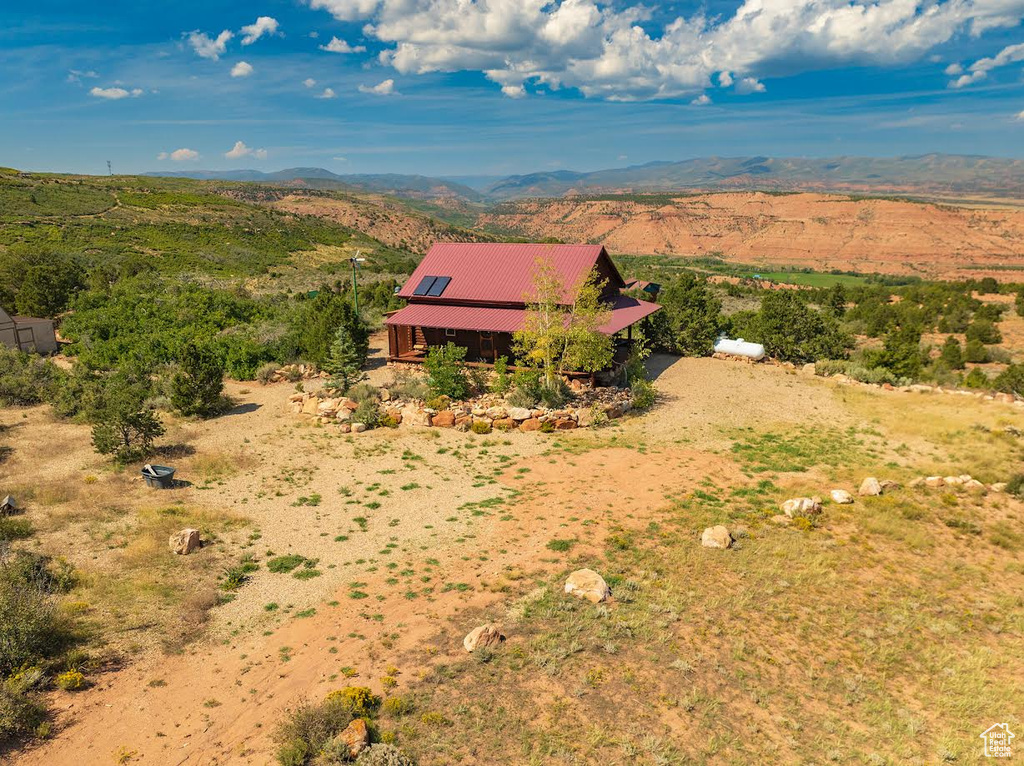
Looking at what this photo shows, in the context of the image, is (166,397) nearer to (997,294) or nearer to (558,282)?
(558,282)

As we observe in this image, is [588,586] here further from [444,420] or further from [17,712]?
[444,420]

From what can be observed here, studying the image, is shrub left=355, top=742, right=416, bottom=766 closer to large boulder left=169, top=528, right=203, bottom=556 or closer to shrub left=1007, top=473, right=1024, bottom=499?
large boulder left=169, top=528, right=203, bottom=556

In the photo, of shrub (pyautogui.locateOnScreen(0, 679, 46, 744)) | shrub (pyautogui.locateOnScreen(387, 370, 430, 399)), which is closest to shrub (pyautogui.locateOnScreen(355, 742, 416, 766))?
shrub (pyautogui.locateOnScreen(0, 679, 46, 744))

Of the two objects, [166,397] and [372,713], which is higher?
[166,397]

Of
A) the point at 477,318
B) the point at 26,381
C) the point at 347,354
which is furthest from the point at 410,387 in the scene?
the point at 26,381

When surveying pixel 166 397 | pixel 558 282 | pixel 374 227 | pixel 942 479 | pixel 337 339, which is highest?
pixel 374 227

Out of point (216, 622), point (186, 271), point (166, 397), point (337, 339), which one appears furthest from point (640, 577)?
point (186, 271)
